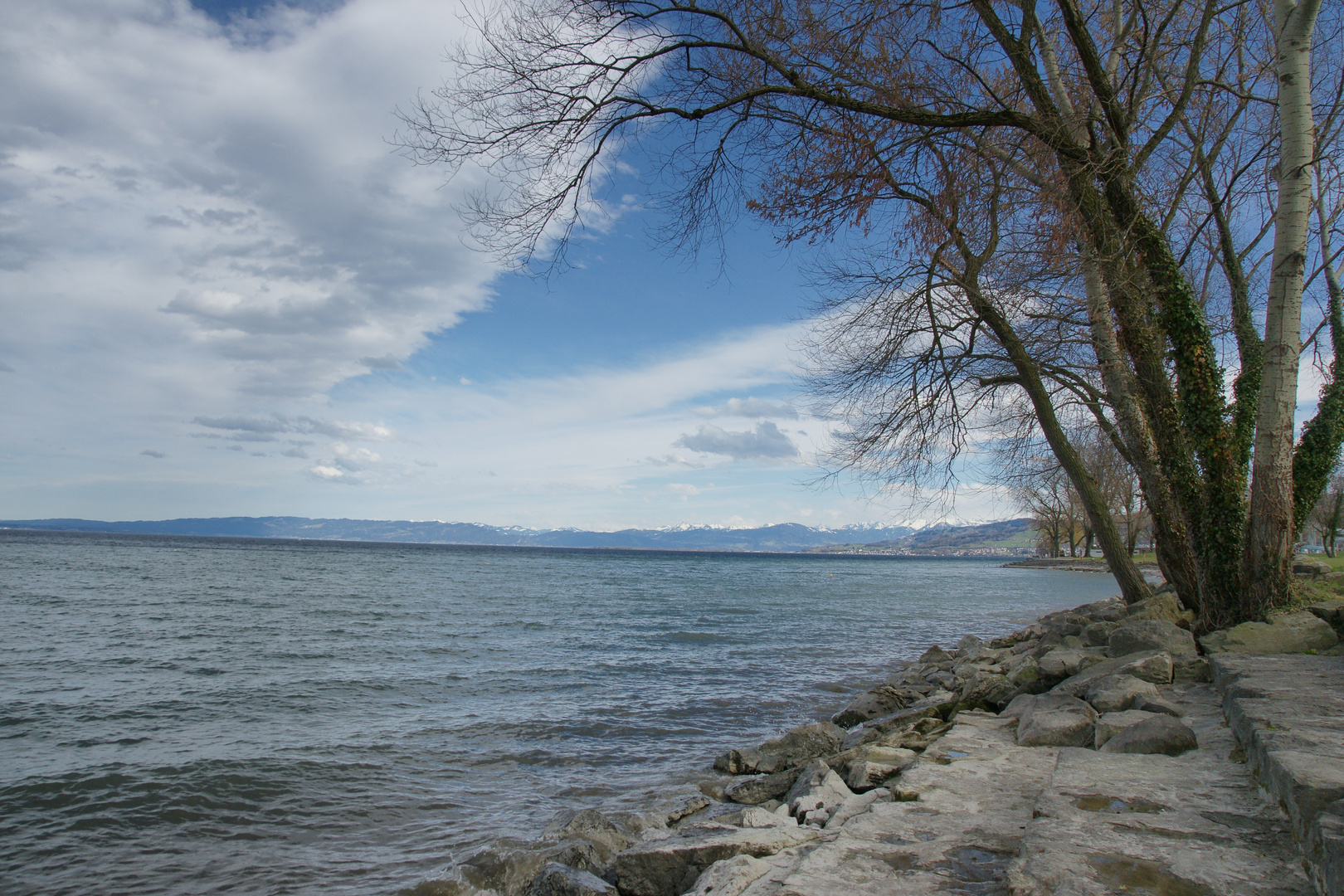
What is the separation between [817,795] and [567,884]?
7.09ft

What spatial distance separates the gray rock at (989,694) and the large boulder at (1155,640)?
4.11 ft

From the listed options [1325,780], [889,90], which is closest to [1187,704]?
[1325,780]

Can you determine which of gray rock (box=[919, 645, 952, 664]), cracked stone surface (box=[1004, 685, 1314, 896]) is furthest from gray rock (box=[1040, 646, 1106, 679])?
gray rock (box=[919, 645, 952, 664])

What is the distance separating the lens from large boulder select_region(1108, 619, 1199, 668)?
7.18m

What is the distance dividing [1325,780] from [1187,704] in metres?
3.33

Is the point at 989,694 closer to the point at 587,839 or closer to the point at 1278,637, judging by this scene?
the point at 1278,637

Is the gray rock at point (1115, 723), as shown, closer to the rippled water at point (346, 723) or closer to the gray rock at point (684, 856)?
the gray rock at point (684, 856)

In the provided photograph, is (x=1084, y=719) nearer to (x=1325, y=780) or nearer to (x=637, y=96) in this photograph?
(x=1325, y=780)

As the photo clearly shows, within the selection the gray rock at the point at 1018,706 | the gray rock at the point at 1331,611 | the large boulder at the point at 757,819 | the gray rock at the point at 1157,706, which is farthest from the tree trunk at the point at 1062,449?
the large boulder at the point at 757,819

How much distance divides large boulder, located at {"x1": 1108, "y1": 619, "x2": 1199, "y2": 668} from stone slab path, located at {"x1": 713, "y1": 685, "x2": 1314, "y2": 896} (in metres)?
2.12

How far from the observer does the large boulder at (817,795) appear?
5477mm

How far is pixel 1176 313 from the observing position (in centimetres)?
881

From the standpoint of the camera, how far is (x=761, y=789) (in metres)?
7.09

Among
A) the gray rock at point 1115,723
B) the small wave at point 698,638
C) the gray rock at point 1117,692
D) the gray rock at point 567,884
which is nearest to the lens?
the gray rock at point 567,884
